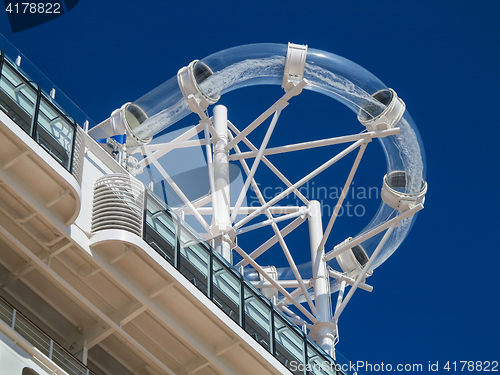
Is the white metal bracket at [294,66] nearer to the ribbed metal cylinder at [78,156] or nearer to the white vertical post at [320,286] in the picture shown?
the white vertical post at [320,286]

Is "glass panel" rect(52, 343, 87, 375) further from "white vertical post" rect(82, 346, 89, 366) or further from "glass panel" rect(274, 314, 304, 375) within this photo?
"glass panel" rect(274, 314, 304, 375)

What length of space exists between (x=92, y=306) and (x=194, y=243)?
2.54m

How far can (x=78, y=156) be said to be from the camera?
15.5 meters

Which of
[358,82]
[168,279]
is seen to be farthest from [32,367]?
[358,82]

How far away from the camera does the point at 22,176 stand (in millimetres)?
14398

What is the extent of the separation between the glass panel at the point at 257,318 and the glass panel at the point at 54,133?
5021 mm

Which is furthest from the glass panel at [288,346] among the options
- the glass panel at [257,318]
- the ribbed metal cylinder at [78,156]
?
the ribbed metal cylinder at [78,156]

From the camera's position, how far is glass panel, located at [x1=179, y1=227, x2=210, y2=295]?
16.2 m

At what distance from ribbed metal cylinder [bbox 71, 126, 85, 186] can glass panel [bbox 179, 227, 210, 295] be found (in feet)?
8.11

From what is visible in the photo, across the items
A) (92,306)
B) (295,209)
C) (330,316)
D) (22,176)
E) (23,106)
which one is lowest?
(92,306)

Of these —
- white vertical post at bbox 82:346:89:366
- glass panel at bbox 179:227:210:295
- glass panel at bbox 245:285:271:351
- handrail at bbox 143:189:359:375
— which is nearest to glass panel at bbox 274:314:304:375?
handrail at bbox 143:189:359:375

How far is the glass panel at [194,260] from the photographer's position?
1619cm

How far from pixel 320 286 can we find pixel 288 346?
6239 millimetres

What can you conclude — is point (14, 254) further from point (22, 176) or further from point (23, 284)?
point (22, 176)
